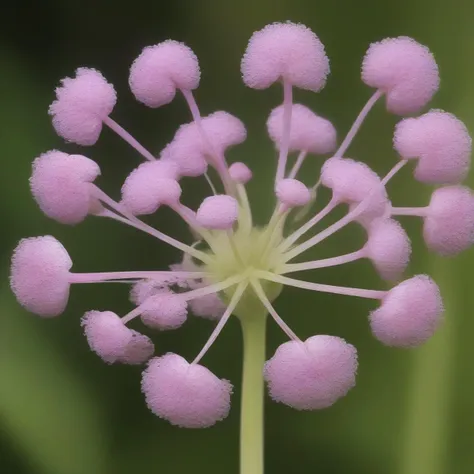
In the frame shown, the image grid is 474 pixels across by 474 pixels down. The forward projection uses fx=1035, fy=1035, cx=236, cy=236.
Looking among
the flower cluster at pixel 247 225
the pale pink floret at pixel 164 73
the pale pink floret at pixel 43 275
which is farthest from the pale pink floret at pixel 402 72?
the pale pink floret at pixel 43 275

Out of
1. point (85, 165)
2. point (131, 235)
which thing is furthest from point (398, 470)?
point (85, 165)

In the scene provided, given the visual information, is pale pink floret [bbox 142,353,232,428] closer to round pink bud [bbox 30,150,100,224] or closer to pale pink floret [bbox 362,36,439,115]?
round pink bud [bbox 30,150,100,224]

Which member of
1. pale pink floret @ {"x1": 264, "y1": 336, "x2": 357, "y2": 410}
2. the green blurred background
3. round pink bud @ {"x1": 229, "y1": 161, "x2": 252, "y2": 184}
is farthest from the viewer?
the green blurred background

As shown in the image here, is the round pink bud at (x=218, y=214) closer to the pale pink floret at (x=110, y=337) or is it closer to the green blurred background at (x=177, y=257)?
the pale pink floret at (x=110, y=337)

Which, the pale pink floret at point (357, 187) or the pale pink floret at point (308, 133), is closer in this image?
the pale pink floret at point (357, 187)

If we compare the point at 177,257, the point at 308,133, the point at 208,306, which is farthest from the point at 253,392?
the point at 177,257

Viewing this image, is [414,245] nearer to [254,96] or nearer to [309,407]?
[254,96]

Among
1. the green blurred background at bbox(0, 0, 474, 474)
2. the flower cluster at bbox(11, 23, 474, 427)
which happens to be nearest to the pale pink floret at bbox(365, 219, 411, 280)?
the flower cluster at bbox(11, 23, 474, 427)
